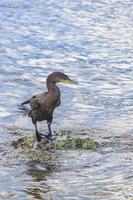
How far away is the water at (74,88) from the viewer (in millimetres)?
8852

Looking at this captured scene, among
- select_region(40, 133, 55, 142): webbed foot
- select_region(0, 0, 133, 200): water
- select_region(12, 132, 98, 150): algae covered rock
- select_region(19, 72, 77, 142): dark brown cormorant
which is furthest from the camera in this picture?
select_region(40, 133, 55, 142): webbed foot

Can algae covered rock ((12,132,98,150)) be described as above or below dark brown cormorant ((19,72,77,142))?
below

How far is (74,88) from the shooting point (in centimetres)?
1584

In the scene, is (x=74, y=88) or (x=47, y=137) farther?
(x=74, y=88)

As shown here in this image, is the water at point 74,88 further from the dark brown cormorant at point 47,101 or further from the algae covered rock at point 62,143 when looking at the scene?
the dark brown cormorant at point 47,101

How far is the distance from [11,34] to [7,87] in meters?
7.79

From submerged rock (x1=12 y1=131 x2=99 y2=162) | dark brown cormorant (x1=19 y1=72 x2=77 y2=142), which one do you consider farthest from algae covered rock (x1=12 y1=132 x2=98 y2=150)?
dark brown cormorant (x1=19 y1=72 x2=77 y2=142)

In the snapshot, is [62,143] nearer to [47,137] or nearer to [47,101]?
[47,137]

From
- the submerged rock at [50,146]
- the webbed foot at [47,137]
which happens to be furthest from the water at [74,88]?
the webbed foot at [47,137]

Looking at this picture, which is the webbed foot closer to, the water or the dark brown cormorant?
the dark brown cormorant

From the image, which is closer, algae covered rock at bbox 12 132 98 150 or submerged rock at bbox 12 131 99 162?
submerged rock at bbox 12 131 99 162

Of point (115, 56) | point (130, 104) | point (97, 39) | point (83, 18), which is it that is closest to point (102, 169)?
point (130, 104)

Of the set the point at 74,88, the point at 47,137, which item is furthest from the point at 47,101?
the point at 74,88

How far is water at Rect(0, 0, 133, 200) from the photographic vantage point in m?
8.85
